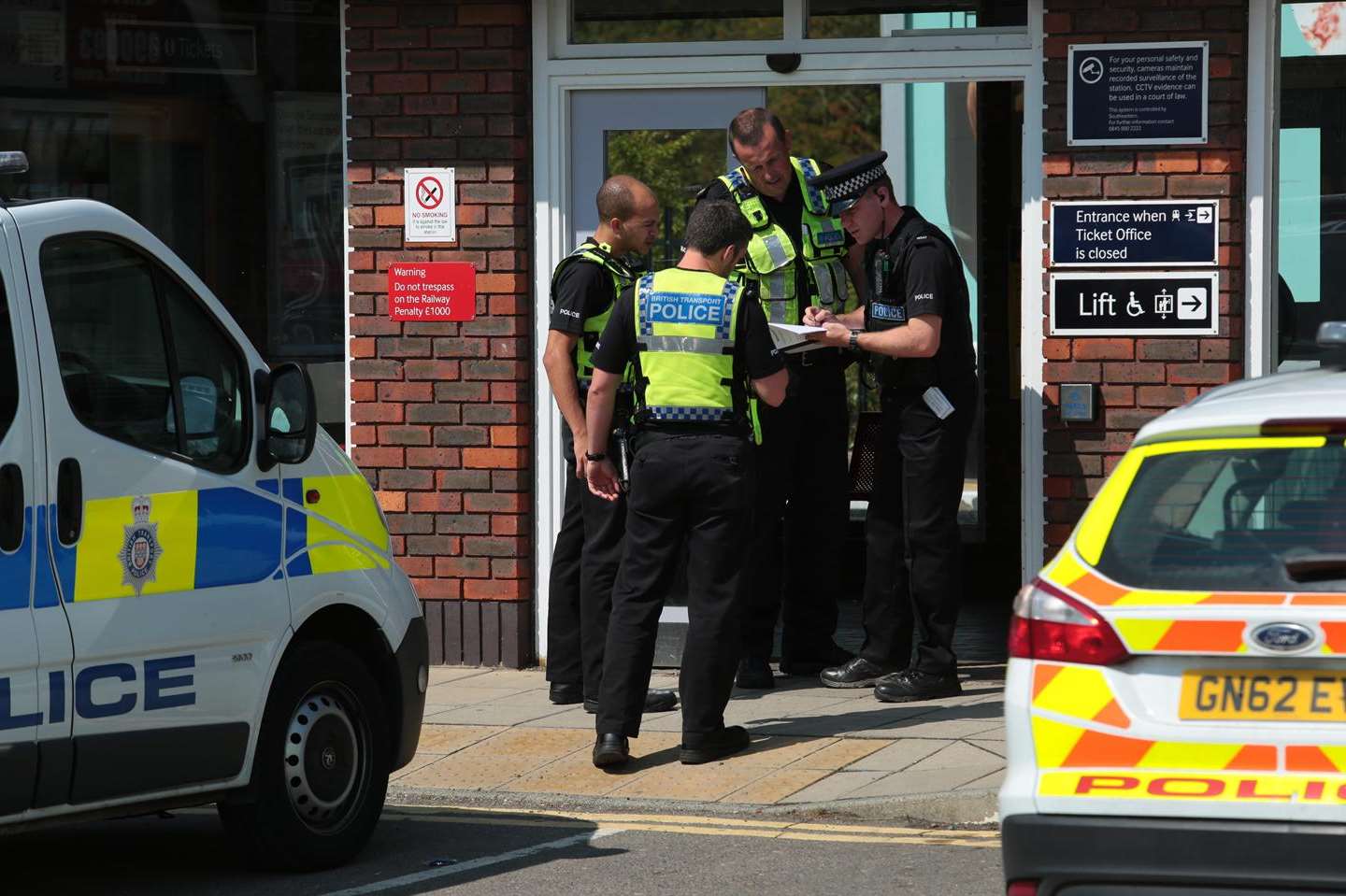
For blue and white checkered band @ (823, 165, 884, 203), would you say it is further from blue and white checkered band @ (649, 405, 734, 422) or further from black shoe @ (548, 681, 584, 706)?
black shoe @ (548, 681, 584, 706)

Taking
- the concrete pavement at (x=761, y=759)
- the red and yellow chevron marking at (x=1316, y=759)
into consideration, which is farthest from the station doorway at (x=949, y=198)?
the red and yellow chevron marking at (x=1316, y=759)

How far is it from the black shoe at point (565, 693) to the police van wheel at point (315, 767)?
2.31m

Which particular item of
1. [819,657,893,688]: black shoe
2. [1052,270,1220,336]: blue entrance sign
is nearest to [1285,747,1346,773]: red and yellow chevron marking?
[819,657,893,688]: black shoe

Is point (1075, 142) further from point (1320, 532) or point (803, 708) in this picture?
point (1320, 532)

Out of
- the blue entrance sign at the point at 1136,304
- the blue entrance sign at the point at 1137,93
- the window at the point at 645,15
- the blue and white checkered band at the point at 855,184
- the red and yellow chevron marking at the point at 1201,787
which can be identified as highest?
the window at the point at 645,15

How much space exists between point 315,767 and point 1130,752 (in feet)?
8.94

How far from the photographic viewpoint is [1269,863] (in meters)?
4.16

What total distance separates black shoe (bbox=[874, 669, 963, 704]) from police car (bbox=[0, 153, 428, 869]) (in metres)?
2.63

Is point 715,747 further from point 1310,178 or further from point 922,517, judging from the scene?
point 1310,178

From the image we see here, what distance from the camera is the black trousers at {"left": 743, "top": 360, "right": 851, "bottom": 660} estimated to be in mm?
8953

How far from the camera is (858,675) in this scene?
904 cm

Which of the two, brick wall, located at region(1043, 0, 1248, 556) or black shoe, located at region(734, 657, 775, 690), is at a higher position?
brick wall, located at region(1043, 0, 1248, 556)

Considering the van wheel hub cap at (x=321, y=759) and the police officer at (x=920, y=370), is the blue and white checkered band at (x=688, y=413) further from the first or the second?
the van wheel hub cap at (x=321, y=759)

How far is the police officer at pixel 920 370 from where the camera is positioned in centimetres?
839
